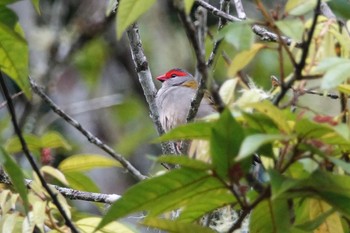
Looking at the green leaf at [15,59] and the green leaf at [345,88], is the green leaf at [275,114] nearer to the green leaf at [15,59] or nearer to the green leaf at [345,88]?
the green leaf at [345,88]

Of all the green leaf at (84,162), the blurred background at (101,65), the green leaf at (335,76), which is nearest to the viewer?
the green leaf at (335,76)

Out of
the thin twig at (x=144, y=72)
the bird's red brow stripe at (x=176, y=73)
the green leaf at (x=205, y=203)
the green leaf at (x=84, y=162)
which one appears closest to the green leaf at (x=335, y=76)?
the green leaf at (x=205, y=203)

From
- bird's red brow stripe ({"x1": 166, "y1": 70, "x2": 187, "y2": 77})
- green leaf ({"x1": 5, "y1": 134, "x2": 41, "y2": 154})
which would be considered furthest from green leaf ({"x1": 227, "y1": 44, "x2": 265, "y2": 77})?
bird's red brow stripe ({"x1": 166, "y1": 70, "x2": 187, "y2": 77})

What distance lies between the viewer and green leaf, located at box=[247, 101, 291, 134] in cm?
140

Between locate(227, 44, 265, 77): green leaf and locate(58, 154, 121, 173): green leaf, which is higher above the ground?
locate(227, 44, 265, 77): green leaf

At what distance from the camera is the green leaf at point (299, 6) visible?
1.51 meters

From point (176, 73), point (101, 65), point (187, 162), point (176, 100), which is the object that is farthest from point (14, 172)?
point (101, 65)

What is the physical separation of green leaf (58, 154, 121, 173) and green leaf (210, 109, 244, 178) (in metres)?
0.96

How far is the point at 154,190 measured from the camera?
147cm

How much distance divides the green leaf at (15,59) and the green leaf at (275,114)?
440mm

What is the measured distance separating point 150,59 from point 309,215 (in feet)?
16.1

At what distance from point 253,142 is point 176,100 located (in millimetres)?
2955

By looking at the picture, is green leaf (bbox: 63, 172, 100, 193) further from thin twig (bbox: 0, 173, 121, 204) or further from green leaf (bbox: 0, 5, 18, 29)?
green leaf (bbox: 0, 5, 18, 29)

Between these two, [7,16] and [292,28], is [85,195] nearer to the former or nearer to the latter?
[7,16]
